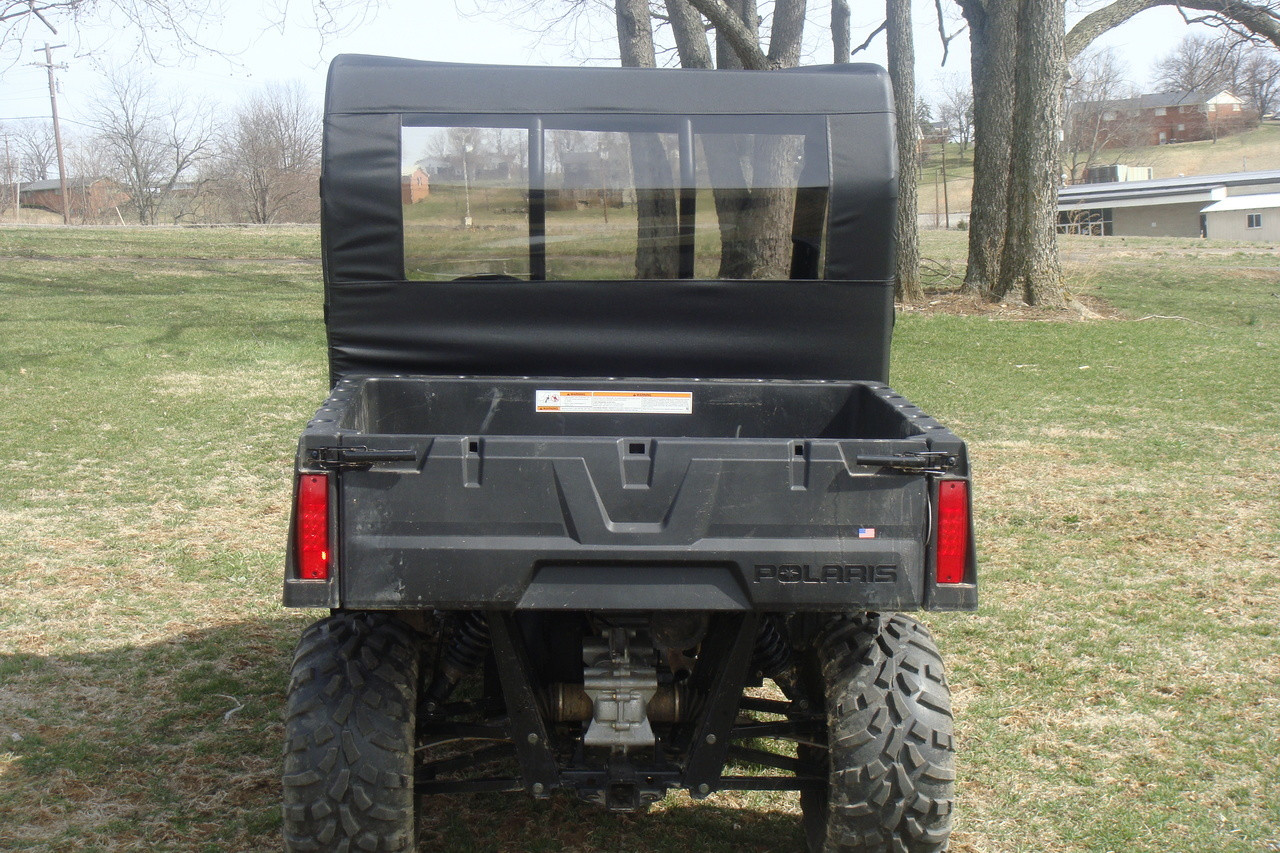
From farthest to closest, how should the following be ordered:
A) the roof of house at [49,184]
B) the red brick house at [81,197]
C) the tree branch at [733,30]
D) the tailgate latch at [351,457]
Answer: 1. the roof of house at [49,184]
2. the red brick house at [81,197]
3. the tree branch at [733,30]
4. the tailgate latch at [351,457]

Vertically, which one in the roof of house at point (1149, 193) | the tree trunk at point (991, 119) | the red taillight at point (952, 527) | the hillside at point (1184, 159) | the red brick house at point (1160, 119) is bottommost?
the red taillight at point (952, 527)

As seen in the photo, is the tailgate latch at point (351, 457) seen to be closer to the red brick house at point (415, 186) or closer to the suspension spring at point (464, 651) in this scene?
the suspension spring at point (464, 651)

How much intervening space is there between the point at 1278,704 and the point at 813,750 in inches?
91.8

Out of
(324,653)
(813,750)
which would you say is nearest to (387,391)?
(324,653)

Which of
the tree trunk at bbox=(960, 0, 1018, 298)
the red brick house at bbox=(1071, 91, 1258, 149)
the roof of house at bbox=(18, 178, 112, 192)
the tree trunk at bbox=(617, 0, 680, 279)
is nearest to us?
the tree trunk at bbox=(617, 0, 680, 279)

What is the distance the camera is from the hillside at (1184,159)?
8244 centimetres

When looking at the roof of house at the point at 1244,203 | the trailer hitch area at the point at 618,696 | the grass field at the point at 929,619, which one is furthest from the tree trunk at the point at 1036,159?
the roof of house at the point at 1244,203

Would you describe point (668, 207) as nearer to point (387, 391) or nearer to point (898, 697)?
point (387, 391)

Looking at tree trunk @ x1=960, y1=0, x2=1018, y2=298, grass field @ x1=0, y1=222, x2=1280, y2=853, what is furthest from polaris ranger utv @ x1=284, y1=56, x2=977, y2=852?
tree trunk @ x1=960, y1=0, x2=1018, y2=298

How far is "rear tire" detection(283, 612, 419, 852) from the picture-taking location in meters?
3.07

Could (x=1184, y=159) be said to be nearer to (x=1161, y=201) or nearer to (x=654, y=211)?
(x=1161, y=201)

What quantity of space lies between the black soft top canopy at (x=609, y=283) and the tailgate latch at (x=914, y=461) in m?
1.73

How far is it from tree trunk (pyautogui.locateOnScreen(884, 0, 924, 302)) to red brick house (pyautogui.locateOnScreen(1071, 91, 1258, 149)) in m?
70.9

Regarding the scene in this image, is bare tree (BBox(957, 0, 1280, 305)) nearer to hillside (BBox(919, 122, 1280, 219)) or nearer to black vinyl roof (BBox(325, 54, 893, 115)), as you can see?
black vinyl roof (BBox(325, 54, 893, 115))
